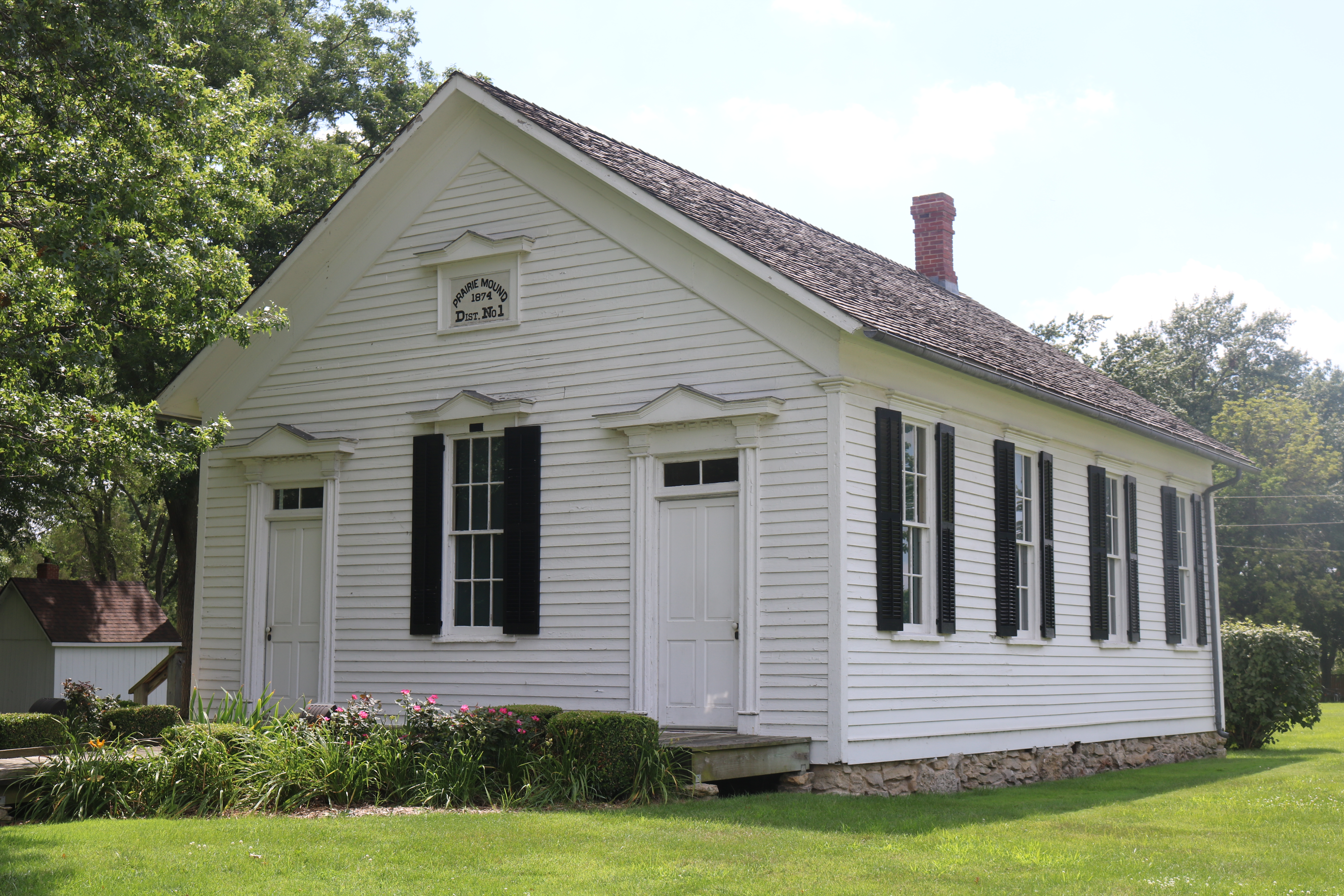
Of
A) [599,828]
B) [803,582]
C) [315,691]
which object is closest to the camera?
[599,828]

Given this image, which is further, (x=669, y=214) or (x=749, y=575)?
(x=669, y=214)

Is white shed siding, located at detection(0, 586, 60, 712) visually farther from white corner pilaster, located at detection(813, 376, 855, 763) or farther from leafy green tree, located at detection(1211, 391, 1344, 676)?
leafy green tree, located at detection(1211, 391, 1344, 676)

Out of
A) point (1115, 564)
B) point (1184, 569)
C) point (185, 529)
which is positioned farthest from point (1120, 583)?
point (185, 529)

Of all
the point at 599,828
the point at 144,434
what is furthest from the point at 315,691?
the point at 599,828

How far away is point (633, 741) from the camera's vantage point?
990 cm

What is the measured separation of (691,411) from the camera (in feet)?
39.4

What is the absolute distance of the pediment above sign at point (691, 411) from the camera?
1159 cm

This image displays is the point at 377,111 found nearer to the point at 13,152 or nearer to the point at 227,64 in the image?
the point at 227,64

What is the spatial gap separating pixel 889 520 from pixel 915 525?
63cm

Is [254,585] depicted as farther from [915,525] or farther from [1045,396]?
[1045,396]

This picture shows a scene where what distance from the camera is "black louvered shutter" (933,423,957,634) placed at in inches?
491

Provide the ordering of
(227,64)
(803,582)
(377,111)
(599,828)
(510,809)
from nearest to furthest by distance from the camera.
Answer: (599,828) < (510,809) < (803,582) < (227,64) < (377,111)

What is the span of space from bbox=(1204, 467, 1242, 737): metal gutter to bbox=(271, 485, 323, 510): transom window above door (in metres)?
12.2

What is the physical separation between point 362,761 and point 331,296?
20.9 ft
